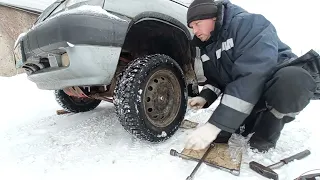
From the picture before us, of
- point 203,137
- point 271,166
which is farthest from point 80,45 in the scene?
point 271,166

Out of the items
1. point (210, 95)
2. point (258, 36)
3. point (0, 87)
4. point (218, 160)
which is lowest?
point (0, 87)

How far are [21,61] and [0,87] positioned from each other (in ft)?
13.1

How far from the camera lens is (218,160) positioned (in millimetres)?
1887

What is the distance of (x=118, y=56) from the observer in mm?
2025

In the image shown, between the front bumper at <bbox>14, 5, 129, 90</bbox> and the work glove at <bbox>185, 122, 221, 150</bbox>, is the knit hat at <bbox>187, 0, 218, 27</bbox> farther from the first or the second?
the work glove at <bbox>185, 122, 221, 150</bbox>

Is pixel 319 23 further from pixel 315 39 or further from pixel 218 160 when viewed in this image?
pixel 218 160

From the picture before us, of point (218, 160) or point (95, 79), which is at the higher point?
point (95, 79)

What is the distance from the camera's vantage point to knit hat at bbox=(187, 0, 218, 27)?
6.05 feet

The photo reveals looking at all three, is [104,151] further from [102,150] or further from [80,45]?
[80,45]

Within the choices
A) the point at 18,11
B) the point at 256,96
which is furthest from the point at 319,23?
the point at 18,11

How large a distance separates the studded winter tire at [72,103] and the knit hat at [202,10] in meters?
1.92

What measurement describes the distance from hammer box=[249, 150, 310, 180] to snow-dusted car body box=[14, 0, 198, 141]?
730mm

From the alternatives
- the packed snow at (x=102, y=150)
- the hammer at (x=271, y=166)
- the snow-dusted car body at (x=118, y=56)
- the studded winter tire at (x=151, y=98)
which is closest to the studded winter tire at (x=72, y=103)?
the packed snow at (x=102, y=150)

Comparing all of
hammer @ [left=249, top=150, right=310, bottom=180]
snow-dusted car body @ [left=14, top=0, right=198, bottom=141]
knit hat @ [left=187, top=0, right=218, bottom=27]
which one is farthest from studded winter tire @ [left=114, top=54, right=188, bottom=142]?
hammer @ [left=249, top=150, right=310, bottom=180]
